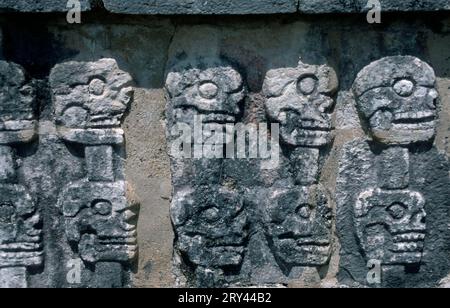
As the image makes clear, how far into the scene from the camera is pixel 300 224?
281 cm

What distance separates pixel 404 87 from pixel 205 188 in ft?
2.85

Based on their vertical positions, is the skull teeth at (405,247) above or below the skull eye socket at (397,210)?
below

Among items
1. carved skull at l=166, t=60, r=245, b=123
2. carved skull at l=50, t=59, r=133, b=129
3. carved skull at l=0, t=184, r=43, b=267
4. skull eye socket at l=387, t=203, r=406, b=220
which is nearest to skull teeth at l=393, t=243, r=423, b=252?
skull eye socket at l=387, t=203, r=406, b=220

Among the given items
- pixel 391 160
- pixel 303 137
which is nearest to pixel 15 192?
pixel 303 137

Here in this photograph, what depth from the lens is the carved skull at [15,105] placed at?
2754mm

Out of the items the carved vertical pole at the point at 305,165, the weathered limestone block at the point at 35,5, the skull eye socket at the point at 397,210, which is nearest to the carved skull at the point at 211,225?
→ the carved vertical pole at the point at 305,165

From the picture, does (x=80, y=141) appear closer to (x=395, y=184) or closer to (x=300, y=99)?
(x=300, y=99)

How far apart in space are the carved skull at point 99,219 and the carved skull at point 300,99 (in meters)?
0.70

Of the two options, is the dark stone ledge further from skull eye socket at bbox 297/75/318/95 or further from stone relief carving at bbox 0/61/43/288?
stone relief carving at bbox 0/61/43/288

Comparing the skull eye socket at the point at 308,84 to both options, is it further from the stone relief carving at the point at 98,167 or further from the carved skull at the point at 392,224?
the stone relief carving at the point at 98,167

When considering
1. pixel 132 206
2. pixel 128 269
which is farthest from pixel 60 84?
pixel 128 269

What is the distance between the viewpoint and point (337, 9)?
2531mm

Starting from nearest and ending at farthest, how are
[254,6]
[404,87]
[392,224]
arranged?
[254,6]
[404,87]
[392,224]
